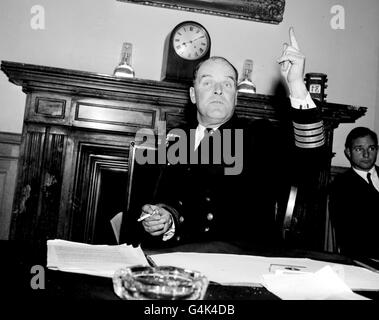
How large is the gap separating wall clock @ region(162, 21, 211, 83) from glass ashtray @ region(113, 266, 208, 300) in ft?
7.86

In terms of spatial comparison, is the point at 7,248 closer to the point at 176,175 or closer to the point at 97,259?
the point at 97,259

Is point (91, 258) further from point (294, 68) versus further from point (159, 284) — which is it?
point (294, 68)

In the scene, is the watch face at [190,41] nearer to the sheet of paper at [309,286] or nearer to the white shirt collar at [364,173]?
the white shirt collar at [364,173]

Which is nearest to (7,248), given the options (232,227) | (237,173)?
(232,227)

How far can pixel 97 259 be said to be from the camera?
833mm

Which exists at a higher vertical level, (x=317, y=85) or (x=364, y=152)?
(x=317, y=85)

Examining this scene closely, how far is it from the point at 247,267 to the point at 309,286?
209 mm

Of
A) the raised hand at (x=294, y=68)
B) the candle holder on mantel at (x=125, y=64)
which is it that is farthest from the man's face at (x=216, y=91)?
the candle holder on mantel at (x=125, y=64)

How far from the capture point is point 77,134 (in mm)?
2713

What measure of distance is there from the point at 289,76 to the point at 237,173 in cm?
48

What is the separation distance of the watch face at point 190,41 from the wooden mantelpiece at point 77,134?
0.40m

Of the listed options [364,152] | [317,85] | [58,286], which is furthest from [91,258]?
[364,152]

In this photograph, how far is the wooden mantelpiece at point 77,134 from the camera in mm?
2592

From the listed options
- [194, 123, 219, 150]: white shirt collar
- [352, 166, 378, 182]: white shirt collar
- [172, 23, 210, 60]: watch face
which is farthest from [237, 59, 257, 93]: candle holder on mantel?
[194, 123, 219, 150]: white shirt collar
